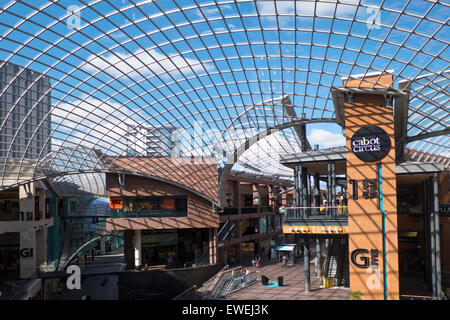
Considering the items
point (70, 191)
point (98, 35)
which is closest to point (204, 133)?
point (98, 35)

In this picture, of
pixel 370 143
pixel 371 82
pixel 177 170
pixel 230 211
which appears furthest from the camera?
pixel 230 211

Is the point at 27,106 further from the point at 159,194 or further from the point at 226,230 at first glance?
the point at 226,230

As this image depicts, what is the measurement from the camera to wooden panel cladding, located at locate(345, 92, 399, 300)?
3334 cm

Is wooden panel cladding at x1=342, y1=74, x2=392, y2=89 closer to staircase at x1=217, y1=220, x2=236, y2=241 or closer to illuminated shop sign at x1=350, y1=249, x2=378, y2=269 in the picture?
illuminated shop sign at x1=350, y1=249, x2=378, y2=269

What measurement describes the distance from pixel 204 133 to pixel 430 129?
31.5m

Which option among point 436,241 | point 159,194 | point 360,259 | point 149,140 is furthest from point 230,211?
point 436,241

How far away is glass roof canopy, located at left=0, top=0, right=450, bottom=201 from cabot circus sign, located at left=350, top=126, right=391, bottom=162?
18.6ft

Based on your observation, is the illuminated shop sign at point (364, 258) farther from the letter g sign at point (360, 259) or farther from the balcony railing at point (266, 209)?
the balcony railing at point (266, 209)

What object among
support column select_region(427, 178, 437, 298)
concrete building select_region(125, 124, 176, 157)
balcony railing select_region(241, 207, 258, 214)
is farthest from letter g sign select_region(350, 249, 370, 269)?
balcony railing select_region(241, 207, 258, 214)

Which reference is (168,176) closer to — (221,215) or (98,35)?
(221,215)

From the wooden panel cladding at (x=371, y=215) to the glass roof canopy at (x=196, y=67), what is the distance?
4.27 meters

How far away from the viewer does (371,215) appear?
3419 centimetres

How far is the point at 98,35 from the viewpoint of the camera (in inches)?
1409

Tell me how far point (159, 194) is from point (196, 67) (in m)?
27.0
